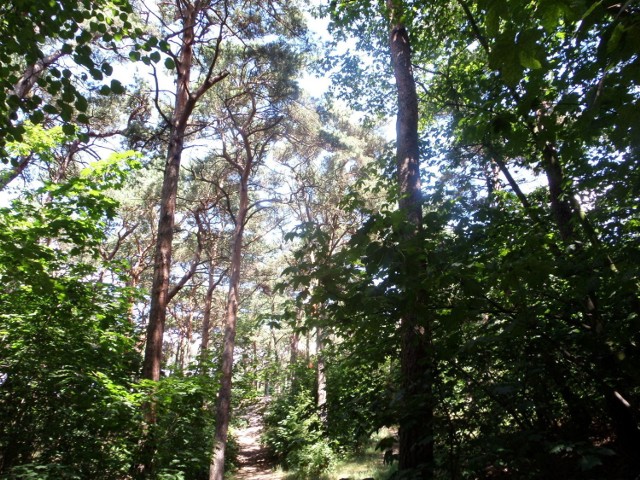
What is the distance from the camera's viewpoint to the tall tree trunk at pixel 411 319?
256 cm

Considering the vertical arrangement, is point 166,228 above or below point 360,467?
above

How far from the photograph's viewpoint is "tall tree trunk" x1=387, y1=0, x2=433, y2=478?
256cm

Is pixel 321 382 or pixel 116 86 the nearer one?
pixel 116 86

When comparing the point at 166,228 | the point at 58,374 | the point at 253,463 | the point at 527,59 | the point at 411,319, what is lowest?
the point at 253,463

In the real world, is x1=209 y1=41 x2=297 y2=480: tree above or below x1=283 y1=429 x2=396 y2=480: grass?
above

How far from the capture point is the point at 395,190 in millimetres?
5004

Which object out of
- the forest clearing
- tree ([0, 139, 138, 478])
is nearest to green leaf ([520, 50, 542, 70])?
the forest clearing

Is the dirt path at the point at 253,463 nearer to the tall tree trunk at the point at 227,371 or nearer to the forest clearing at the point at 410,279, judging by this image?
the tall tree trunk at the point at 227,371

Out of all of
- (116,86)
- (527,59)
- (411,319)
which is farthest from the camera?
(116,86)

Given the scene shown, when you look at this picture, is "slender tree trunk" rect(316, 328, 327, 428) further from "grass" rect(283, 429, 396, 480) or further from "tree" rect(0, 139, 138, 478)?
"tree" rect(0, 139, 138, 478)

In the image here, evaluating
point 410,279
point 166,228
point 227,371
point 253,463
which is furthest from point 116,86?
point 253,463

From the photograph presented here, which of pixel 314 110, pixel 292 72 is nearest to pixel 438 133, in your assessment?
pixel 292 72

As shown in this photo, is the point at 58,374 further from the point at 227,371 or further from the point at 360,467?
the point at 360,467

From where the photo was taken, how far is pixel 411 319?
288 cm
